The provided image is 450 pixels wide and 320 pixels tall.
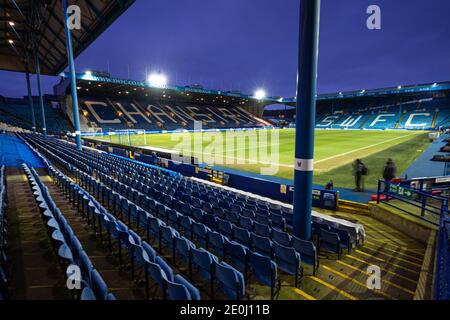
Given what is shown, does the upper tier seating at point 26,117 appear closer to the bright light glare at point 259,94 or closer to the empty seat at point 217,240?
the empty seat at point 217,240

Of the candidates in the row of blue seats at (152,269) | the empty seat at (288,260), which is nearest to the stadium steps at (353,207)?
the empty seat at (288,260)

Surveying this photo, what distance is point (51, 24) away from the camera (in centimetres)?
2036

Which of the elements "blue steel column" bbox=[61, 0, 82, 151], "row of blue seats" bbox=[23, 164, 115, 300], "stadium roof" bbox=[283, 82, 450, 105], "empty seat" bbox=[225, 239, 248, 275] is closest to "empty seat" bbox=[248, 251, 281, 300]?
"empty seat" bbox=[225, 239, 248, 275]

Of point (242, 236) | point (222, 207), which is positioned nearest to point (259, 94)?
point (222, 207)

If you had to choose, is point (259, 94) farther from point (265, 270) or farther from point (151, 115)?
point (265, 270)

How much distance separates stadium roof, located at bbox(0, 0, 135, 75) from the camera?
49.5 ft

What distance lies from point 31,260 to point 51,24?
78.1ft

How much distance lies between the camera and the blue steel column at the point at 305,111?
4805 mm

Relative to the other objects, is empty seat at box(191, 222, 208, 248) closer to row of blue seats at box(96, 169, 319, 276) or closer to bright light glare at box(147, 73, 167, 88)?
row of blue seats at box(96, 169, 319, 276)

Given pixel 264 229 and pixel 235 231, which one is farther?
pixel 264 229

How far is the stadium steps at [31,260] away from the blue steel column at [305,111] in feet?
15.1

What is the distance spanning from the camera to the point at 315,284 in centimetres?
409
